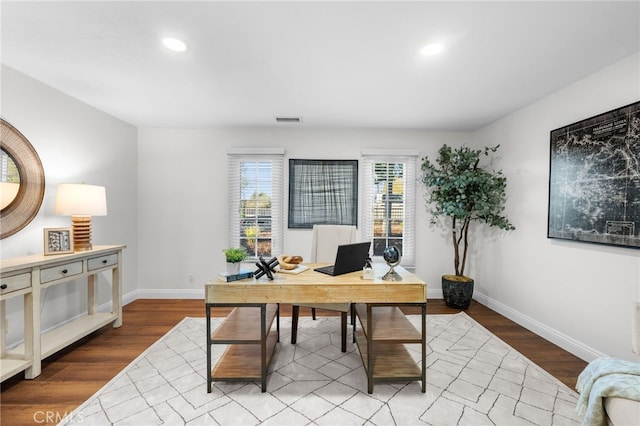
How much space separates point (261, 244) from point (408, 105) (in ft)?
8.81

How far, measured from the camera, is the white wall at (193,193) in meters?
3.89

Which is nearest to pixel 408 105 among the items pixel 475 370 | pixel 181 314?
pixel 475 370

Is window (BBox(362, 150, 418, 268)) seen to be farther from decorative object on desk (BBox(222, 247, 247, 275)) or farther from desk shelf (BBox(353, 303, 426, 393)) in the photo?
decorative object on desk (BBox(222, 247, 247, 275))

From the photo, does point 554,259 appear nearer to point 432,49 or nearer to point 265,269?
point 432,49

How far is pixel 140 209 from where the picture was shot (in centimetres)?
389

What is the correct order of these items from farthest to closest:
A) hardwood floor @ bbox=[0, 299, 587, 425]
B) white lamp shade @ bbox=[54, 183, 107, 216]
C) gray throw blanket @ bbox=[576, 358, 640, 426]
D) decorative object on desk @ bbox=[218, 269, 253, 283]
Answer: white lamp shade @ bbox=[54, 183, 107, 216]
decorative object on desk @ bbox=[218, 269, 253, 283]
hardwood floor @ bbox=[0, 299, 587, 425]
gray throw blanket @ bbox=[576, 358, 640, 426]

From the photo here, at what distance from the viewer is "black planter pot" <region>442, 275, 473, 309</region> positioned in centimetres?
345

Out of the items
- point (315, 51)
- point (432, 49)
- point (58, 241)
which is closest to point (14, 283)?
point (58, 241)

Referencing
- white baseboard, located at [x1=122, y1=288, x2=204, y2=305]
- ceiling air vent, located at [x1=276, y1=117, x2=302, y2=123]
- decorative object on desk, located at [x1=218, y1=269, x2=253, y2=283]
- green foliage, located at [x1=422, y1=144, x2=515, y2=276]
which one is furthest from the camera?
white baseboard, located at [x1=122, y1=288, x2=204, y2=305]

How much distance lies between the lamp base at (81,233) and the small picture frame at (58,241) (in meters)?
0.14

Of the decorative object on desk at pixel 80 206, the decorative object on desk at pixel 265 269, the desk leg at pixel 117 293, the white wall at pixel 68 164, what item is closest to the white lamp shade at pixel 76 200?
the decorative object on desk at pixel 80 206

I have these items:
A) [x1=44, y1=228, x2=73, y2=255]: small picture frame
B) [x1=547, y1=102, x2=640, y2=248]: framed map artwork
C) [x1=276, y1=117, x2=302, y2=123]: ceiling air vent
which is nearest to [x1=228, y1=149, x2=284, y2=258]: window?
[x1=276, y1=117, x2=302, y2=123]: ceiling air vent

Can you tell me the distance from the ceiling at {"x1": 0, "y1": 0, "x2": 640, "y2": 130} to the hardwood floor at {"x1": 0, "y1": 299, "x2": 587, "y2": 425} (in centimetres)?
249

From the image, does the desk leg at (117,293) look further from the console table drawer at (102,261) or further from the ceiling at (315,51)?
the ceiling at (315,51)
